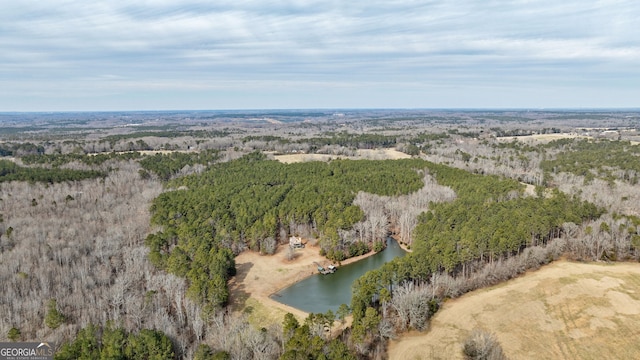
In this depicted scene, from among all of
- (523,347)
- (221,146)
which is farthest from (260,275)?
(221,146)

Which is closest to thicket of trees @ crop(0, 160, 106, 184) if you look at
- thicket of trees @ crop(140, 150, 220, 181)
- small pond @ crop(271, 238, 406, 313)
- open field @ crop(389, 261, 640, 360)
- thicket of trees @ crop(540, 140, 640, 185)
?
thicket of trees @ crop(140, 150, 220, 181)

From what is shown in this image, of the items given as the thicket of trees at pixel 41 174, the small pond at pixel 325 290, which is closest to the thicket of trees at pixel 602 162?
the small pond at pixel 325 290

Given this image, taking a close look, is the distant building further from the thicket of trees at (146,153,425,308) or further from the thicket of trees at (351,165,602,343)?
the thicket of trees at (351,165,602,343)

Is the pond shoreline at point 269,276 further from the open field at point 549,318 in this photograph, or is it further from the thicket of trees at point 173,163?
the thicket of trees at point 173,163

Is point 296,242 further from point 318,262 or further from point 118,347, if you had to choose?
point 118,347

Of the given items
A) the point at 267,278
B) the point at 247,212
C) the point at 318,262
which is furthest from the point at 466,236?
the point at 247,212

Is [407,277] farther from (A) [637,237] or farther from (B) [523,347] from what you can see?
(A) [637,237]
